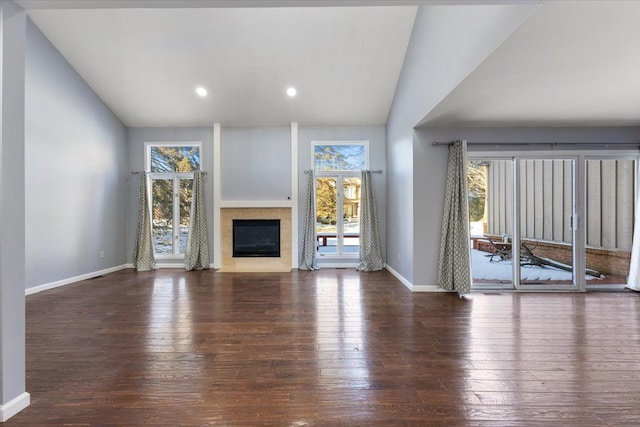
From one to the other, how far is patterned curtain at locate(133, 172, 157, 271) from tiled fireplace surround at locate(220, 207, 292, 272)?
1.52 metres

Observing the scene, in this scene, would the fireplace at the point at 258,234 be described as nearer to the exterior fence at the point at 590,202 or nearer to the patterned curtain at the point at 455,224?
the patterned curtain at the point at 455,224

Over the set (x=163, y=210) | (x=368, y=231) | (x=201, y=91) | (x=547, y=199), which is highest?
(x=201, y=91)

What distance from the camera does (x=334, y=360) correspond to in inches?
103

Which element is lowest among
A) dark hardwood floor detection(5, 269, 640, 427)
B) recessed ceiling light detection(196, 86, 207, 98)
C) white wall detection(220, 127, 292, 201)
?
dark hardwood floor detection(5, 269, 640, 427)

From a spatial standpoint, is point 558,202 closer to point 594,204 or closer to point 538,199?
point 538,199

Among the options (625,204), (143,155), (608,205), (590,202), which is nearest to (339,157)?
(143,155)

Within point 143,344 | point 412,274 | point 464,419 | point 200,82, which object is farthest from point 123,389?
point 200,82

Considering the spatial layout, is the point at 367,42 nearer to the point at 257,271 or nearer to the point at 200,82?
the point at 200,82

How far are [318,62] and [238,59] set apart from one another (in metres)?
1.40

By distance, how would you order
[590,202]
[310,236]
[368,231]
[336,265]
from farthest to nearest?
[336,265], [310,236], [368,231], [590,202]

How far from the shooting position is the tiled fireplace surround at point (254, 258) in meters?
6.87

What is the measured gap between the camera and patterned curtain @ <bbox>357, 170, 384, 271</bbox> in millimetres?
6672

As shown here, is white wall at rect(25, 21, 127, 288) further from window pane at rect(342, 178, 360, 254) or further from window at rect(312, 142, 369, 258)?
window pane at rect(342, 178, 360, 254)

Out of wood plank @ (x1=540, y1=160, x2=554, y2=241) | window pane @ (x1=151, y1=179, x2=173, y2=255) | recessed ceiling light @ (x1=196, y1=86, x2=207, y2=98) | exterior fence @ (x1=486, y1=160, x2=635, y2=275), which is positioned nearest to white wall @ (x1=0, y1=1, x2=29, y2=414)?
recessed ceiling light @ (x1=196, y1=86, x2=207, y2=98)
